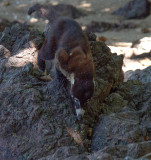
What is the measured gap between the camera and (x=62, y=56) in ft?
11.6

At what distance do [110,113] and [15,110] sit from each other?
1.27 meters

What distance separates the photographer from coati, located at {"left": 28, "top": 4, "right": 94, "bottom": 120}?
11.1 ft

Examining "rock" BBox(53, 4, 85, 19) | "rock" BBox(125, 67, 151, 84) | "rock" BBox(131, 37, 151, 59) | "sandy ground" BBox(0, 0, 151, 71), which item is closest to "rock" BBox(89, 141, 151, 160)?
"rock" BBox(125, 67, 151, 84)

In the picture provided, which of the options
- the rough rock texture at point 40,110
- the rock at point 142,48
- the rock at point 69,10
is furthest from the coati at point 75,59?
the rock at point 69,10

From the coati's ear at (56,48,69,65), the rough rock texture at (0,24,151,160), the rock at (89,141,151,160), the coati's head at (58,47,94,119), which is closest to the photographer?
the rock at (89,141,151,160)

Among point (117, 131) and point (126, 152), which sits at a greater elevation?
point (126, 152)

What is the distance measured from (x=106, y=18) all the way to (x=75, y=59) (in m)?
7.80

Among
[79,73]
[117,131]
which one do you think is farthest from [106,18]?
[117,131]

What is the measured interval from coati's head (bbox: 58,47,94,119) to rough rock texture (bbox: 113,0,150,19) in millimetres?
8015

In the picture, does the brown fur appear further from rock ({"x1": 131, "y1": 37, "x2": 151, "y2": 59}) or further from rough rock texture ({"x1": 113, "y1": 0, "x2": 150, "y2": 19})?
rough rock texture ({"x1": 113, "y1": 0, "x2": 150, "y2": 19})

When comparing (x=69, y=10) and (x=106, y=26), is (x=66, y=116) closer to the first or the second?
(x=106, y=26)

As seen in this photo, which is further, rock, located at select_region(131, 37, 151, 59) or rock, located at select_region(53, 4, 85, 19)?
rock, located at select_region(53, 4, 85, 19)

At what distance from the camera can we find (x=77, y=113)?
3457 mm

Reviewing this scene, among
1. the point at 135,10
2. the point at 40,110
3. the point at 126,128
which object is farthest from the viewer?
the point at 135,10
